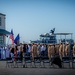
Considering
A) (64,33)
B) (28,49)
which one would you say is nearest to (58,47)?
(28,49)

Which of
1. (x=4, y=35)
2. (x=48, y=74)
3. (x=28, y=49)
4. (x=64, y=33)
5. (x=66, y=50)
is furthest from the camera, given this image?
(x=4, y=35)

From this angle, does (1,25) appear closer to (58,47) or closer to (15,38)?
(15,38)

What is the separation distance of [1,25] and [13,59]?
19.7m

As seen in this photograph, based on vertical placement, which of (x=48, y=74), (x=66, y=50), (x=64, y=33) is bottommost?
(x=48, y=74)

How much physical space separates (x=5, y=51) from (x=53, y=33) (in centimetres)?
1028

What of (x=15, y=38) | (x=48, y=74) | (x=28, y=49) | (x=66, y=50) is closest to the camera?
(x=48, y=74)

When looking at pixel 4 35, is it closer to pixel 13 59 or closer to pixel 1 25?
pixel 1 25

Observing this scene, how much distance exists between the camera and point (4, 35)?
36.9m

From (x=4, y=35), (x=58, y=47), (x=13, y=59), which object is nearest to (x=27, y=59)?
(x=13, y=59)

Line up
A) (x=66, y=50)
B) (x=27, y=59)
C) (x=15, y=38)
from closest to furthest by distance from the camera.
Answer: (x=27, y=59) < (x=66, y=50) < (x=15, y=38)

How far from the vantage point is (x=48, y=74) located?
13.8 meters

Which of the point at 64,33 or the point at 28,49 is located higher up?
the point at 64,33

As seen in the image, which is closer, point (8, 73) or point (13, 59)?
point (8, 73)

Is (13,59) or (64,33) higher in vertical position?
(64,33)
